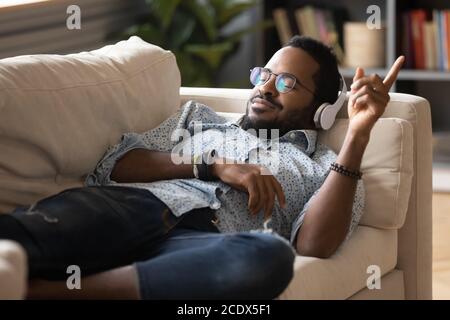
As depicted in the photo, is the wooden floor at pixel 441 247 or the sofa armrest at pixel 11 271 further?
the wooden floor at pixel 441 247

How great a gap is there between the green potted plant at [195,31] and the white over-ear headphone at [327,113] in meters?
1.90

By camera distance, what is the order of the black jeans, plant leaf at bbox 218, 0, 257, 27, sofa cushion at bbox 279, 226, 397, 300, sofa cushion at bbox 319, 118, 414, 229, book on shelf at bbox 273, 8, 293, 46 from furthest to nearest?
book on shelf at bbox 273, 8, 293, 46
plant leaf at bbox 218, 0, 257, 27
sofa cushion at bbox 319, 118, 414, 229
sofa cushion at bbox 279, 226, 397, 300
the black jeans

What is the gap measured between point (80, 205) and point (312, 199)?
522mm

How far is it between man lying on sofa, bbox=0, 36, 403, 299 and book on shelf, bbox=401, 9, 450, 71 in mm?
1910

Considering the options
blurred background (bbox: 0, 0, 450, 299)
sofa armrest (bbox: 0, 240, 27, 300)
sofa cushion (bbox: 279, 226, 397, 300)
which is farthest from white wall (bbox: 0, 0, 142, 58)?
sofa armrest (bbox: 0, 240, 27, 300)

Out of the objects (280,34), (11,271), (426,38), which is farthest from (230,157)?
(280,34)

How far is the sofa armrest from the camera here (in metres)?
1.36

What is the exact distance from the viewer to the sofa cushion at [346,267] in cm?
185

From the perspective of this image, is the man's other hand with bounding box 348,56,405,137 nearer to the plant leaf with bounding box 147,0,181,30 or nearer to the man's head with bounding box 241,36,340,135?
the man's head with bounding box 241,36,340,135

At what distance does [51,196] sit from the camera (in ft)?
6.26

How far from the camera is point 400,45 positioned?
4238 millimetres

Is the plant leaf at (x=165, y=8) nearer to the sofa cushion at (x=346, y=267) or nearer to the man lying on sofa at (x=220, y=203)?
the man lying on sofa at (x=220, y=203)

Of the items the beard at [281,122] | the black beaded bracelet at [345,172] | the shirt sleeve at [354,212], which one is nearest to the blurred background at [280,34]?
the beard at [281,122]

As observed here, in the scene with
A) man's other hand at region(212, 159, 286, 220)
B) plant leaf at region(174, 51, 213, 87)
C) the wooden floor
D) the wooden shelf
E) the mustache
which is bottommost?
the wooden floor
